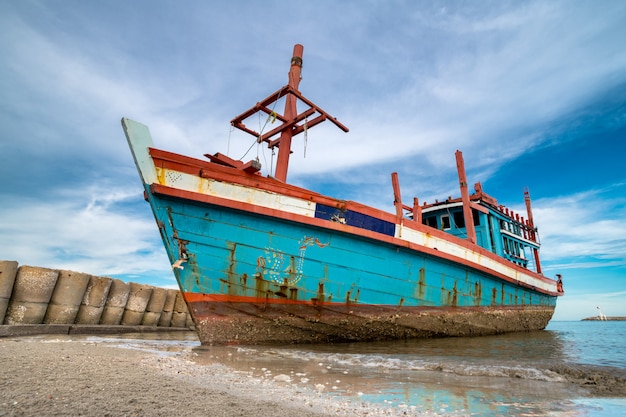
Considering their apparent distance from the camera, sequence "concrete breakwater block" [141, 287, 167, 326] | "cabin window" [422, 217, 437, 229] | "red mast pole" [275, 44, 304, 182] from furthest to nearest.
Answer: "cabin window" [422, 217, 437, 229]
"concrete breakwater block" [141, 287, 167, 326]
"red mast pole" [275, 44, 304, 182]

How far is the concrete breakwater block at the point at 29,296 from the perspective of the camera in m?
7.07

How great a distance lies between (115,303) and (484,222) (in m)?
11.9

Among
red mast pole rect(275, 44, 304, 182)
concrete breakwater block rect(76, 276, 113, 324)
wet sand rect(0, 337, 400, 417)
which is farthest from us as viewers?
concrete breakwater block rect(76, 276, 113, 324)

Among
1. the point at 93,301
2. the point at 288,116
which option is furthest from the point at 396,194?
the point at 93,301

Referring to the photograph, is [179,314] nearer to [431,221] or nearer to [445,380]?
[431,221]

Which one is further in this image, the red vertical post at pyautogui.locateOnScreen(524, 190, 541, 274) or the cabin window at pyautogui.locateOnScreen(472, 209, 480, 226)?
the red vertical post at pyautogui.locateOnScreen(524, 190, 541, 274)

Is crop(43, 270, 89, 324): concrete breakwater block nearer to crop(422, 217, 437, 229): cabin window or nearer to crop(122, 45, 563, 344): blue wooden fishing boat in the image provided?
crop(122, 45, 563, 344): blue wooden fishing boat

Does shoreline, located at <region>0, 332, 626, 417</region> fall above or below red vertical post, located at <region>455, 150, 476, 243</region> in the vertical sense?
below

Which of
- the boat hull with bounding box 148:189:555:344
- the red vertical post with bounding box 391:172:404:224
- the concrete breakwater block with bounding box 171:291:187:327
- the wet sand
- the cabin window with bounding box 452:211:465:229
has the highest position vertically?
the cabin window with bounding box 452:211:465:229

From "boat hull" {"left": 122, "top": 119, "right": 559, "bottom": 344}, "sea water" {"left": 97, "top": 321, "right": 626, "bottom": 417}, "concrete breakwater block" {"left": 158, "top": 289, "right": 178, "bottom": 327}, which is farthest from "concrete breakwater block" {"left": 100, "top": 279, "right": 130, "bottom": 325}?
"sea water" {"left": 97, "top": 321, "right": 626, "bottom": 417}

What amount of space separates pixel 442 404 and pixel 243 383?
1537mm

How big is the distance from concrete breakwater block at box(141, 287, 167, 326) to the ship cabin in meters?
9.73

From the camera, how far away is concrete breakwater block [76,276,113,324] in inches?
330

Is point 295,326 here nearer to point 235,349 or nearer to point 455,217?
point 235,349
